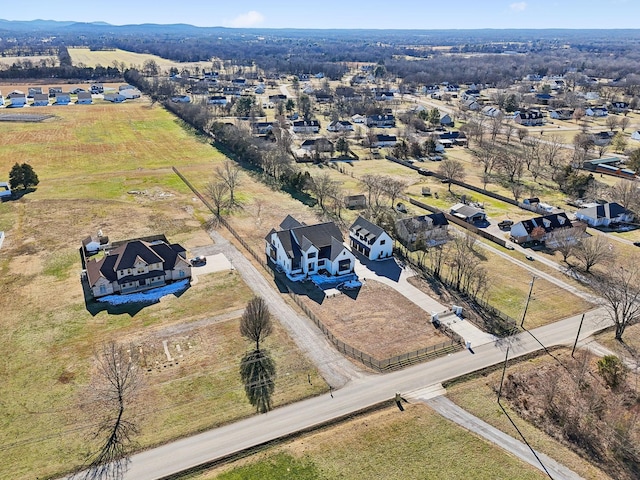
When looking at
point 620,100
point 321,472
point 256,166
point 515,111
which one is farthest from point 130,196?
point 620,100

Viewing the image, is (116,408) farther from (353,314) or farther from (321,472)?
(353,314)

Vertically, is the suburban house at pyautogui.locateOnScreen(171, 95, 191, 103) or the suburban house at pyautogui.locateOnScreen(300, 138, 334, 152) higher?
the suburban house at pyautogui.locateOnScreen(171, 95, 191, 103)

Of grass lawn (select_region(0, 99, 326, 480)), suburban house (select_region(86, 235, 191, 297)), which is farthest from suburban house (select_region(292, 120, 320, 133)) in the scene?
suburban house (select_region(86, 235, 191, 297))

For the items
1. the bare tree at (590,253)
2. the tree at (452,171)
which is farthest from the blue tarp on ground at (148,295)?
the tree at (452,171)

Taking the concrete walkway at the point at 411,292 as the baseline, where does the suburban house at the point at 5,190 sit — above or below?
above

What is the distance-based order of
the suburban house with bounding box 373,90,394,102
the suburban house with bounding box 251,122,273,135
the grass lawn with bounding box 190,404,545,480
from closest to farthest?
the grass lawn with bounding box 190,404,545,480
the suburban house with bounding box 251,122,273,135
the suburban house with bounding box 373,90,394,102

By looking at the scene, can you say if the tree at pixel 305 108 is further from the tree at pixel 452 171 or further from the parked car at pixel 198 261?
the parked car at pixel 198 261

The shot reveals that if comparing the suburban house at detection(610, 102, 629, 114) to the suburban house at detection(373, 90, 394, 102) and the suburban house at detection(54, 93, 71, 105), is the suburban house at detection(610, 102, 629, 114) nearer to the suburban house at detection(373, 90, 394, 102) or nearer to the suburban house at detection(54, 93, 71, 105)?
the suburban house at detection(373, 90, 394, 102)
